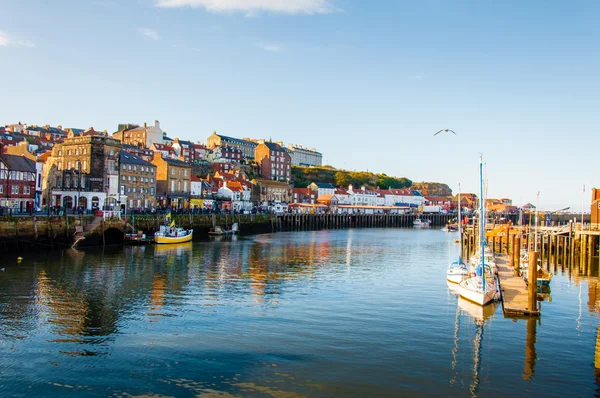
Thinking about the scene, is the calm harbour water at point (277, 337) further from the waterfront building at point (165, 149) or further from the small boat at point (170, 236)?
the waterfront building at point (165, 149)

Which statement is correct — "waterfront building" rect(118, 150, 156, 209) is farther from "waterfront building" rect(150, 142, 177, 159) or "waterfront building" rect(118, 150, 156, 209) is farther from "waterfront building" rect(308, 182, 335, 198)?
"waterfront building" rect(308, 182, 335, 198)

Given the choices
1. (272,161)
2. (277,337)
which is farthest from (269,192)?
(277,337)

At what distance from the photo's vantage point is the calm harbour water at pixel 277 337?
1426 cm

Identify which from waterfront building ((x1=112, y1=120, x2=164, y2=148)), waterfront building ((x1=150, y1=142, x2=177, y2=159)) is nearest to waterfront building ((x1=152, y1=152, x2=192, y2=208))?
waterfront building ((x1=150, y1=142, x2=177, y2=159))

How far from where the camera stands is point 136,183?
74.0m

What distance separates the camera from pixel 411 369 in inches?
610

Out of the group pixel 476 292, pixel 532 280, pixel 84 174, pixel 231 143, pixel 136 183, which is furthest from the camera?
pixel 231 143

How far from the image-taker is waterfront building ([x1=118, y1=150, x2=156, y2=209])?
235 feet

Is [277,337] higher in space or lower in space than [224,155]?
lower

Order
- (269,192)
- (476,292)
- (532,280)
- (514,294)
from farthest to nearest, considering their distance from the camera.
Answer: (269,192), (514,294), (476,292), (532,280)

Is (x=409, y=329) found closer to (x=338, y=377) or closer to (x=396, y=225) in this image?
(x=338, y=377)

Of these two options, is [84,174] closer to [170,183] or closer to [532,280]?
[170,183]

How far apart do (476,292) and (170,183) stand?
69.1 metres

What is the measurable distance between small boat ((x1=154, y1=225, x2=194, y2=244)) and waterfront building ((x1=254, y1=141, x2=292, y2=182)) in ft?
270
